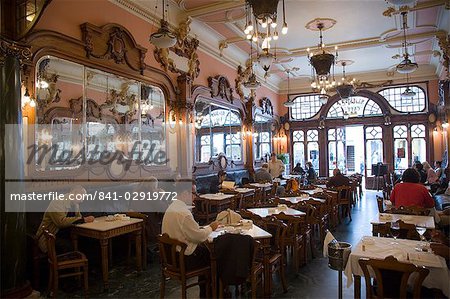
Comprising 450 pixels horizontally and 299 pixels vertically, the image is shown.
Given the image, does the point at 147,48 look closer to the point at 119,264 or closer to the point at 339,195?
the point at 119,264

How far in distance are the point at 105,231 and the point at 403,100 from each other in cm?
1435

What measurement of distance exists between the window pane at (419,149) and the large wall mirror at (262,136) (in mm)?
6102

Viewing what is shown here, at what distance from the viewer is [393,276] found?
2.75 metres

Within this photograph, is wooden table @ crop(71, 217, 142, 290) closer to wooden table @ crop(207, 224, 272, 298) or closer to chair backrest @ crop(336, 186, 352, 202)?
wooden table @ crop(207, 224, 272, 298)

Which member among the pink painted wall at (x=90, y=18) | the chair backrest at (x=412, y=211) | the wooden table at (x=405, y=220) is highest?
the pink painted wall at (x=90, y=18)

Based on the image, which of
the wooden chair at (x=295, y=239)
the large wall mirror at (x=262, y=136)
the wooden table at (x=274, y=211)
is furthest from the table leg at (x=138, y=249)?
the large wall mirror at (x=262, y=136)

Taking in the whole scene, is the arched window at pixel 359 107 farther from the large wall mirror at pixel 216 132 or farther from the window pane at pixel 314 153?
the large wall mirror at pixel 216 132

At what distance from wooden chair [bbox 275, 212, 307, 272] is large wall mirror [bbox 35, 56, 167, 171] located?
352 centimetres

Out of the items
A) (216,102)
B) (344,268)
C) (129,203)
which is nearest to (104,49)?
(129,203)

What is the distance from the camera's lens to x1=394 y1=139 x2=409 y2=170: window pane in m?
14.7

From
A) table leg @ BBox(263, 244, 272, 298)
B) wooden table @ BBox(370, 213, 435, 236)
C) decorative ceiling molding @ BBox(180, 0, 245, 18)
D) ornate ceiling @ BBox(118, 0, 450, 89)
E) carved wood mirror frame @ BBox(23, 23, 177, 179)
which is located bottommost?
table leg @ BBox(263, 244, 272, 298)

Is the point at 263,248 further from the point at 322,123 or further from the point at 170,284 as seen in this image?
the point at 322,123

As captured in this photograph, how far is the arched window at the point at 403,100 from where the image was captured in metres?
14.5

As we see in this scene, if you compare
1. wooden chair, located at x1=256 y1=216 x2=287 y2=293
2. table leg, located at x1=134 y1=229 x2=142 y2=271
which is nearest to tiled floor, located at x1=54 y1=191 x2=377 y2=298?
table leg, located at x1=134 y1=229 x2=142 y2=271
